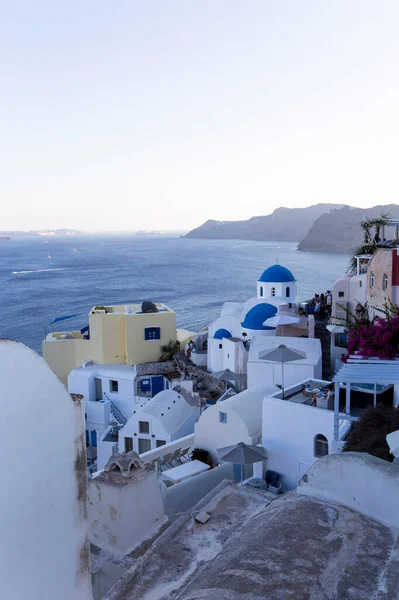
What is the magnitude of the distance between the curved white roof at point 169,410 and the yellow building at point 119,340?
17.3 feet

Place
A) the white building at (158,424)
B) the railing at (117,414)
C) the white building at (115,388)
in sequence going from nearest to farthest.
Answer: the white building at (158,424) → the white building at (115,388) → the railing at (117,414)

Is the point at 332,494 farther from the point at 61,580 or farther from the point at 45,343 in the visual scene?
the point at 45,343

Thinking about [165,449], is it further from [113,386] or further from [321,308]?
[321,308]

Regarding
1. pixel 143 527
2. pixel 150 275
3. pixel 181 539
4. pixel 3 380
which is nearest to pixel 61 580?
pixel 3 380

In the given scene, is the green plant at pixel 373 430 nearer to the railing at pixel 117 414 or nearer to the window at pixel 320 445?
the window at pixel 320 445

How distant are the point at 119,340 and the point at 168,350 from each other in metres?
2.34

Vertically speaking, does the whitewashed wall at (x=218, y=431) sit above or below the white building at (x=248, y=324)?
below

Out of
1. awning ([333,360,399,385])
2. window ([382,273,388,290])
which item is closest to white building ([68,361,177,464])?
window ([382,273,388,290])

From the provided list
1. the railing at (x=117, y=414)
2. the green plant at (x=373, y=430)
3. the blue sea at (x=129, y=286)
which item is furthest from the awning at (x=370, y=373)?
the blue sea at (x=129, y=286)

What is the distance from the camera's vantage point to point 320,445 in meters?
11.6

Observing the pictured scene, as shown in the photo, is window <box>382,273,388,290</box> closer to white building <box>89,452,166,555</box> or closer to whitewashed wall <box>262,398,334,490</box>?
whitewashed wall <box>262,398,334,490</box>

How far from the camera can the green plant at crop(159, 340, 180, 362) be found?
80.1 ft

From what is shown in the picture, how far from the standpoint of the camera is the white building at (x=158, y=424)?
18.1 m

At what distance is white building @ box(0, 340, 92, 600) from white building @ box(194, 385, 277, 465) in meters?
10.1
